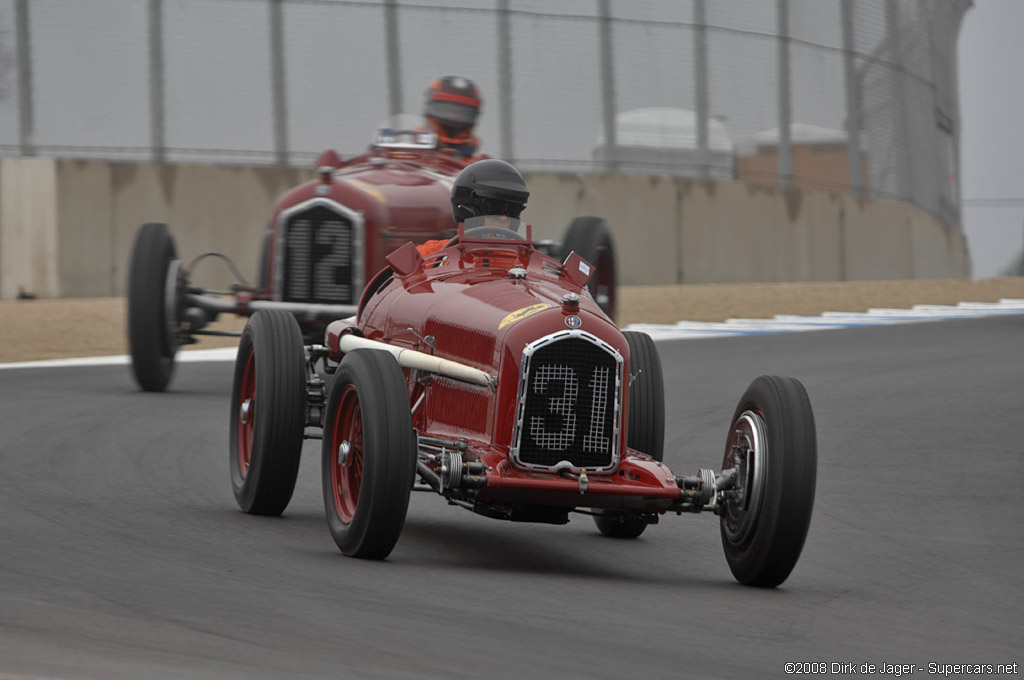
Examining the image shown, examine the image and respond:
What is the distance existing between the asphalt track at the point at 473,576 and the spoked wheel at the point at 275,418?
6.0 inches

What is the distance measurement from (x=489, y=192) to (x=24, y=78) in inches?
710

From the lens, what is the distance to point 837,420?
11656 millimetres

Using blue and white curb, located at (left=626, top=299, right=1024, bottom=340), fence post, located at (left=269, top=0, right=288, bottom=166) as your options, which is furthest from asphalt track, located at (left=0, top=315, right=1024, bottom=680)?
fence post, located at (left=269, top=0, right=288, bottom=166)

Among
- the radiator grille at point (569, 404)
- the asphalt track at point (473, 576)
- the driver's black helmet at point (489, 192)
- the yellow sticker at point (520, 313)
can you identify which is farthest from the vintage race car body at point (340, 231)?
the radiator grille at point (569, 404)

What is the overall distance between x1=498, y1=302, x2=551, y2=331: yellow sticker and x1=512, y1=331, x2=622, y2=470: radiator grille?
191mm

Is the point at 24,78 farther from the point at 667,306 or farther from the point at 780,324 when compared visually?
the point at 780,324

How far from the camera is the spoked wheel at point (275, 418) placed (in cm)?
738

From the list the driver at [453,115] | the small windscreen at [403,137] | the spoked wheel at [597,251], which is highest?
the driver at [453,115]

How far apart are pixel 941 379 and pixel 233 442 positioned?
7817 mm

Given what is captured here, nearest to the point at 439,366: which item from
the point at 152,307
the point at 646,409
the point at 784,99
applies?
the point at 646,409

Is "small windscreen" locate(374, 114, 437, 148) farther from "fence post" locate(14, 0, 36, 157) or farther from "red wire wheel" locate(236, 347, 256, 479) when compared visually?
"fence post" locate(14, 0, 36, 157)

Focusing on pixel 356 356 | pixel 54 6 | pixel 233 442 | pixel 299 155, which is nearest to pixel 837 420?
pixel 233 442

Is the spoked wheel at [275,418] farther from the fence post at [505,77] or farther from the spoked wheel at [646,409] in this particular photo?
the fence post at [505,77]

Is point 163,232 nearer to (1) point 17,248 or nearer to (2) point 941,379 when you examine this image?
(2) point 941,379
